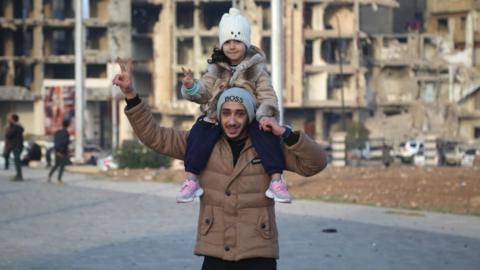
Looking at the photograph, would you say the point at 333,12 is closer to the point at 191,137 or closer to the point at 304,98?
the point at 304,98

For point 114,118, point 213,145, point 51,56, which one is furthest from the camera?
point 51,56

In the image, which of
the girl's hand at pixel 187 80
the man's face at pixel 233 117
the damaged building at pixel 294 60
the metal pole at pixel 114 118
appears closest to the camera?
the man's face at pixel 233 117

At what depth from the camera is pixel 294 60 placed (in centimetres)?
8450

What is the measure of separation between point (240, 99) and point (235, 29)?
1.52ft

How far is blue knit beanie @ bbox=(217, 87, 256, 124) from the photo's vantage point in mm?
6602

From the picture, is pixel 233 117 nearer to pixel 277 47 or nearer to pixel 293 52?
pixel 277 47

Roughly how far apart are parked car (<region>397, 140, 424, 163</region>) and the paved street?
4220 centimetres

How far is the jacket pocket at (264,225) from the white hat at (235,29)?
103cm

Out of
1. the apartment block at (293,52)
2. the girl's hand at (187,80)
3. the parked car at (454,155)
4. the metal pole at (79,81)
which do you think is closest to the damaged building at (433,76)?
the apartment block at (293,52)

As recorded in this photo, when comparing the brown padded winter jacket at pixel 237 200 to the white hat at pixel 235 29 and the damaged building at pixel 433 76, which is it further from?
the damaged building at pixel 433 76

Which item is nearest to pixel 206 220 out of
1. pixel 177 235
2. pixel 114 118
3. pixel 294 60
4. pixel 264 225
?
pixel 264 225

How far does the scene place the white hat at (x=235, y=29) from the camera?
22.3 feet

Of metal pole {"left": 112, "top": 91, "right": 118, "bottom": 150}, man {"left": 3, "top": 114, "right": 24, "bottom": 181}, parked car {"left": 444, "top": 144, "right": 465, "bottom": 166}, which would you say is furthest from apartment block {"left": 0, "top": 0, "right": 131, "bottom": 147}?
man {"left": 3, "top": 114, "right": 24, "bottom": 181}

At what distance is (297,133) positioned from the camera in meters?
6.55
